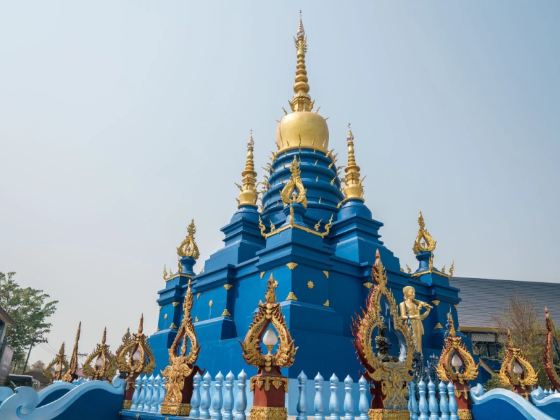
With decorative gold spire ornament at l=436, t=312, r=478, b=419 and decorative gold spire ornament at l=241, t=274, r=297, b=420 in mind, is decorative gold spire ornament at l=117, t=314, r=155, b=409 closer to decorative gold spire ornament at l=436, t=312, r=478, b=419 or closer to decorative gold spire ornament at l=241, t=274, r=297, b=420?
decorative gold spire ornament at l=241, t=274, r=297, b=420

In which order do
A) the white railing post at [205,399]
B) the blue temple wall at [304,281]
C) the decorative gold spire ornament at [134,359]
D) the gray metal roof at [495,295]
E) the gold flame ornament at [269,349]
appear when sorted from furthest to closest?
the gray metal roof at [495,295] < the blue temple wall at [304,281] < the decorative gold spire ornament at [134,359] < the white railing post at [205,399] < the gold flame ornament at [269,349]

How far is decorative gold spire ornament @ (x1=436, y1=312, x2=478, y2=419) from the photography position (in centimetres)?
842

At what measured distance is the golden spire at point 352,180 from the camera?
21297mm

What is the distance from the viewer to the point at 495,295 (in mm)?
45500

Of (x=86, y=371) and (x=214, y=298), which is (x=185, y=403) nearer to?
(x=86, y=371)

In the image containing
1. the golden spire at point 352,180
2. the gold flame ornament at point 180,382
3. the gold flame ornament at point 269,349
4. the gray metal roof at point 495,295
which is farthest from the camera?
the gray metal roof at point 495,295

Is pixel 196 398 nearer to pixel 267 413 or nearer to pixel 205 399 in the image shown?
pixel 205 399

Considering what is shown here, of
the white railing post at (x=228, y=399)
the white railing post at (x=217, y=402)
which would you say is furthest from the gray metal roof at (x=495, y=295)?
the white railing post at (x=228, y=399)

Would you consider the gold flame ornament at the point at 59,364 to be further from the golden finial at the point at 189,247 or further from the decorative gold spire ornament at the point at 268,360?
the decorative gold spire ornament at the point at 268,360

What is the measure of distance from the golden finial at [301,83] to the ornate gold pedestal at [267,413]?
22.0m

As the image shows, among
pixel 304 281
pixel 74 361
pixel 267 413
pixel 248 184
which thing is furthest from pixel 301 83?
pixel 267 413

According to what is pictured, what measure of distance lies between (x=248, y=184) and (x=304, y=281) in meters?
9.21

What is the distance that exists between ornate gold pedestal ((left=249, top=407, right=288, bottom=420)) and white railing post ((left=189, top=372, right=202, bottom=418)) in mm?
1862

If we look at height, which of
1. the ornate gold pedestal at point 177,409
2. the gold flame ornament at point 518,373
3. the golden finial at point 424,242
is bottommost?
the ornate gold pedestal at point 177,409
